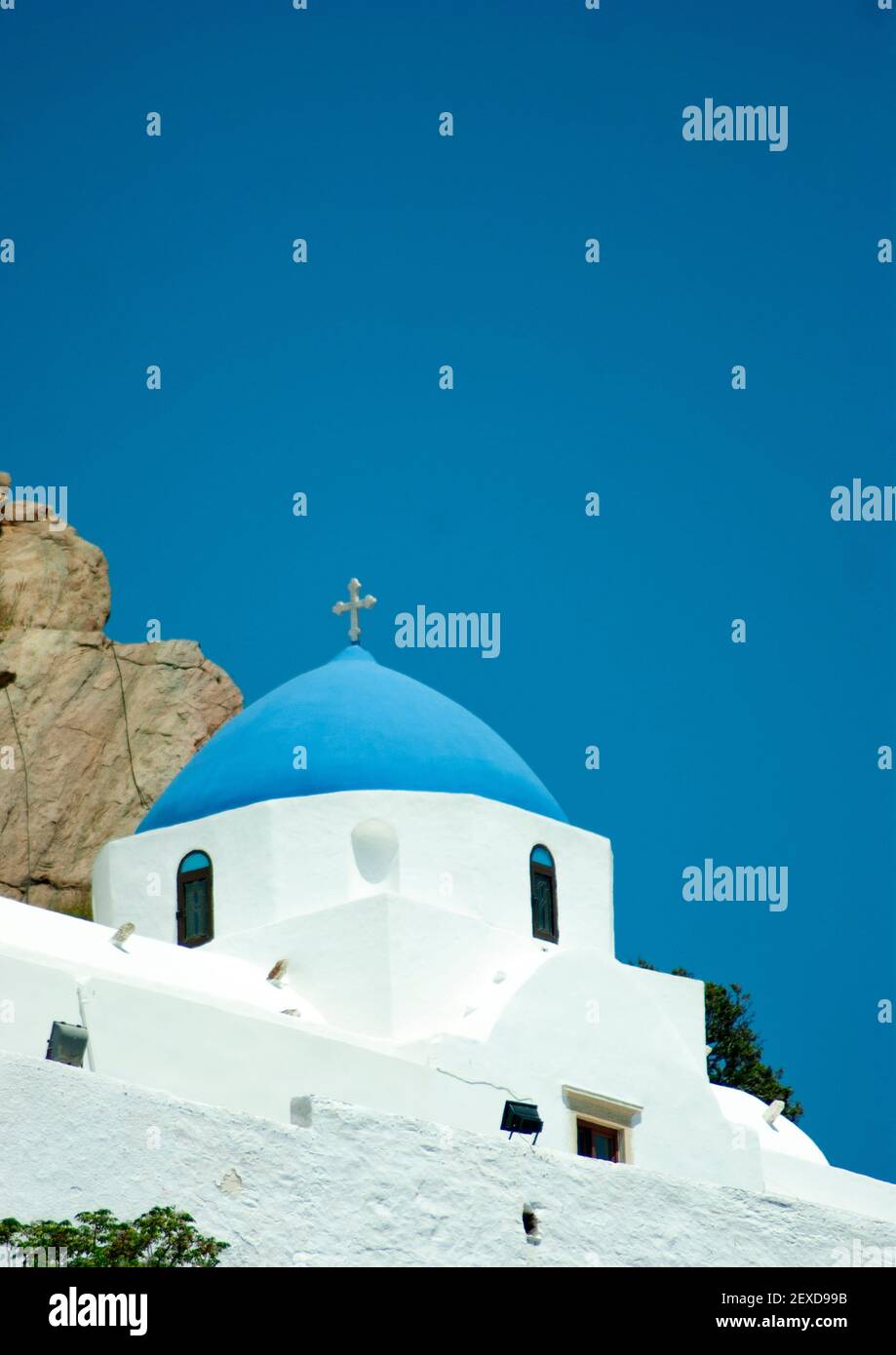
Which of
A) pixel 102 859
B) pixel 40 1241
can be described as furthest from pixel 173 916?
pixel 40 1241

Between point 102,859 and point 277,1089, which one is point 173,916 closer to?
point 102,859

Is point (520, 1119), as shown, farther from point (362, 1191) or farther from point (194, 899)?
point (194, 899)

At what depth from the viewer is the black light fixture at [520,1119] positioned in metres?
23.4

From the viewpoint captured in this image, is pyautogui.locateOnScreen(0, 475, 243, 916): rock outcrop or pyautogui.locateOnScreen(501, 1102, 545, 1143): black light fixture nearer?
pyautogui.locateOnScreen(501, 1102, 545, 1143): black light fixture

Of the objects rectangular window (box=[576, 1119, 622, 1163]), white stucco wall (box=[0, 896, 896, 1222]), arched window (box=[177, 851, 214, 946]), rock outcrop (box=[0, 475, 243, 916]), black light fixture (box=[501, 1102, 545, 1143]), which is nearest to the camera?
white stucco wall (box=[0, 896, 896, 1222])

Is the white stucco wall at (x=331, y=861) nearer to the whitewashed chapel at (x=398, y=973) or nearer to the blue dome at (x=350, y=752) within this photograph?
the whitewashed chapel at (x=398, y=973)

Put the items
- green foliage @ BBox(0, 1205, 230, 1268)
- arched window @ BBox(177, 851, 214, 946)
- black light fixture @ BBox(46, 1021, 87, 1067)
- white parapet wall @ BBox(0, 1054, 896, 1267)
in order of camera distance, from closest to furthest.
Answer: green foliage @ BBox(0, 1205, 230, 1268)
white parapet wall @ BBox(0, 1054, 896, 1267)
black light fixture @ BBox(46, 1021, 87, 1067)
arched window @ BBox(177, 851, 214, 946)

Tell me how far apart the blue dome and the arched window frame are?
2.27ft

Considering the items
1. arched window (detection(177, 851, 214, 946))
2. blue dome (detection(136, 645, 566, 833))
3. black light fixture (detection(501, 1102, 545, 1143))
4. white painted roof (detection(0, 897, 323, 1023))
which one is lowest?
black light fixture (detection(501, 1102, 545, 1143))

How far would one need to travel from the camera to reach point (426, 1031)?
2559 cm

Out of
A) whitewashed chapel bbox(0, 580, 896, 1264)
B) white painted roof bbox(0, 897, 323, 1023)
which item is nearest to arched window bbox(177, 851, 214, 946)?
whitewashed chapel bbox(0, 580, 896, 1264)

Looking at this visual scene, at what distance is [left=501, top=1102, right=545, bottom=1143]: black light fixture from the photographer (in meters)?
23.4

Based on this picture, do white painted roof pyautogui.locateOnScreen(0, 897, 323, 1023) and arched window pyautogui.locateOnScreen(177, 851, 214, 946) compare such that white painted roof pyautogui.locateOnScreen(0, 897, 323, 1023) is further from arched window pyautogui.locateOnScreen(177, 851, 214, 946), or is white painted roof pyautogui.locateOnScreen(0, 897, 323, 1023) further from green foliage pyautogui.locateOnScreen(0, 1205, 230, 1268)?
green foliage pyautogui.locateOnScreen(0, 1205, 230, 1268)

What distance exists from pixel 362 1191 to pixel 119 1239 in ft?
10.4
